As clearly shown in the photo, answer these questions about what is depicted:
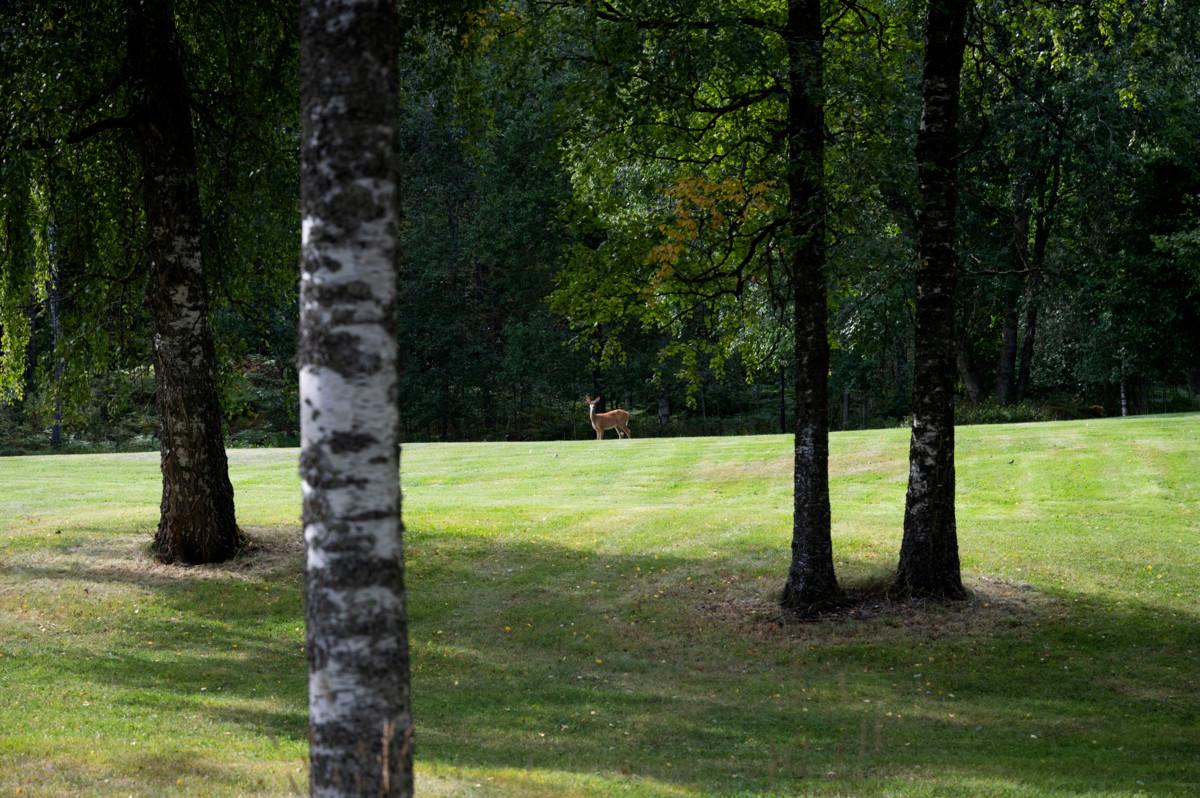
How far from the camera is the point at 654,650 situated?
1164 cm

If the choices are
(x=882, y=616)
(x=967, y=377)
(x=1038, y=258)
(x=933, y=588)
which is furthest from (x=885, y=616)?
(x=967, y=377)

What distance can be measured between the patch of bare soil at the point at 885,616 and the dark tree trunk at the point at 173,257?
246 inches

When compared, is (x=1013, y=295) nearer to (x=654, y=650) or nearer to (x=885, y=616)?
(x=885, y=616)

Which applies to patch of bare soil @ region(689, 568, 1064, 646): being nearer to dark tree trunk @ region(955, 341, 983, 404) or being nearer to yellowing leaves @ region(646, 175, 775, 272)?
yellowing leaves @ region(646, 175, 775, 272)

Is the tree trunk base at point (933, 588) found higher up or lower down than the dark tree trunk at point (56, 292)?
lower down

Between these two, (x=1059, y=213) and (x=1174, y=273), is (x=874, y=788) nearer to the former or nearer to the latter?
(x=1174, y=273)

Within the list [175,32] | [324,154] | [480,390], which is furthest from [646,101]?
[480,390]

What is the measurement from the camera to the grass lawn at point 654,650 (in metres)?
7.23

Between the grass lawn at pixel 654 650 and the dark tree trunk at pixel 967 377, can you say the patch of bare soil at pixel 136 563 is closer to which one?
the grass lawn at pixel 654 650

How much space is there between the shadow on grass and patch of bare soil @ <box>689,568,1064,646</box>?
0.03 meters

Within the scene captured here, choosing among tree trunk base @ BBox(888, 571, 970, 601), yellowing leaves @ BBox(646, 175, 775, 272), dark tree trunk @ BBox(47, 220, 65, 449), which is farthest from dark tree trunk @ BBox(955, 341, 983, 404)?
→ dark tree trunk @ BBox(47, 220, 65, 449)

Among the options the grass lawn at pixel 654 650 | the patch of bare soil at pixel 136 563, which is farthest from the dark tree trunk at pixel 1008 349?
the patch of bare soil at pixel 136 563

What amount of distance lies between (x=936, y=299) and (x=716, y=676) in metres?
4.66

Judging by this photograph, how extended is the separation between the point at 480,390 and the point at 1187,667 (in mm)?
40255
